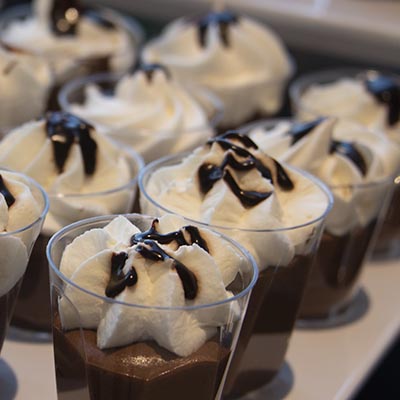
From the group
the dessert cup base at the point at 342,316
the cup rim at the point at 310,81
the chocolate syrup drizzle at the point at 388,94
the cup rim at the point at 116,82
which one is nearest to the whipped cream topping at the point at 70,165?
the cup rim at the point at 116,82

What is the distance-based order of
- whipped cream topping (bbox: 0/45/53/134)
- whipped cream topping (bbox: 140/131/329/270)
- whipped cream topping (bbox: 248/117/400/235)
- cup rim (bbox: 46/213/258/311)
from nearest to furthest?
cup rim (bbox: 46/213/258/311), whipped cream topping (bbox: 140/131/329/270), whipped cream topping (bbox: 248/117/400/235), whipped cream topping (bbox: 0/45/53/134)

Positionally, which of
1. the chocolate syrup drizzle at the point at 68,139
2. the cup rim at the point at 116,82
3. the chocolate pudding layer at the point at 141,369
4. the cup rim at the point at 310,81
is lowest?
the cup rim at the point at 310,81

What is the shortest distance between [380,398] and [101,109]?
1347mm

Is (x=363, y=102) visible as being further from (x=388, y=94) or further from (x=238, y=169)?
(x=238, y=169)

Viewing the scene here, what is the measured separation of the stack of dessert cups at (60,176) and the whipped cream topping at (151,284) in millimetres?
263

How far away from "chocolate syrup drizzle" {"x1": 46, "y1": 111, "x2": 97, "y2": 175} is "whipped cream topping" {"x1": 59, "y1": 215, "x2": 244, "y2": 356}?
351mm

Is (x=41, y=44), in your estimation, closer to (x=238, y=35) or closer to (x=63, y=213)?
(x=238, y=35)

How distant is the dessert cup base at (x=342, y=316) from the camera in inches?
61.1

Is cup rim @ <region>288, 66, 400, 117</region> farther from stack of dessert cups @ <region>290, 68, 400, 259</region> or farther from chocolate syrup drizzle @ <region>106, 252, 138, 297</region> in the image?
chocolate syrup drizzle @ <region>106, 252, 138, 297</region>

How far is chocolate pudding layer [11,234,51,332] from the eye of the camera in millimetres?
1258

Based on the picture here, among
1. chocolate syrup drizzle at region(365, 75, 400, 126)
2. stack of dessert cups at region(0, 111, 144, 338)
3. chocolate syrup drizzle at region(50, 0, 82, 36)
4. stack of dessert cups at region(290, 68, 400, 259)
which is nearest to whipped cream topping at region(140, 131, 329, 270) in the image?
stack of dessert cups at region(0, 111, 144, 338)

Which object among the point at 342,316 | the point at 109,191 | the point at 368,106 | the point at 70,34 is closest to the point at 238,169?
the point at 109,191

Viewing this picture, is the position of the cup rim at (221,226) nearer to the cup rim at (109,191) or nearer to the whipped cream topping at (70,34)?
the cup rim at (109,191)

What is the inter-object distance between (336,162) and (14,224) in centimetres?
64
